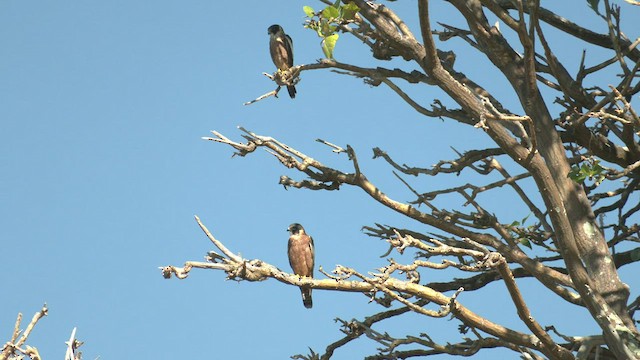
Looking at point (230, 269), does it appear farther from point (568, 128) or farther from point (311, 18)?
point (568, 128)

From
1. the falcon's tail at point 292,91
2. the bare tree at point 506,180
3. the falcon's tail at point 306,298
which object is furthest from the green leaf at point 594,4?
the falcon's tail at point 292,91

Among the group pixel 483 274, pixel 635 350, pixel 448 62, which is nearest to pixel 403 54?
pixel 448 62

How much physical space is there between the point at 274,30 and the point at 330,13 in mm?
7776

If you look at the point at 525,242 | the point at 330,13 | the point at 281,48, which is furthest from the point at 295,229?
the point at 330,13

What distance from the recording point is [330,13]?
7.84 metres

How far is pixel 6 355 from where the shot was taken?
5.62m

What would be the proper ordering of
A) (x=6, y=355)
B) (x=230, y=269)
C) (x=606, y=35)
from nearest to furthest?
(x=6, y=355) < (x=230, y=269) < (x=606, y=35)

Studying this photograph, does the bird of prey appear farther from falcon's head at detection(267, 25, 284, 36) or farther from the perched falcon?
falcon's head at detection(267, 25, 284, 36)

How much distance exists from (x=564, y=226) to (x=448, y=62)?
7.07 ft

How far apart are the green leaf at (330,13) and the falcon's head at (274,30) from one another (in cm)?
747

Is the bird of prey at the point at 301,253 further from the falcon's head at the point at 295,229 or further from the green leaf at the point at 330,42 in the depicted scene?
the green leaf at the point at 330,42

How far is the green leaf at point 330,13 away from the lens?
7809 mm

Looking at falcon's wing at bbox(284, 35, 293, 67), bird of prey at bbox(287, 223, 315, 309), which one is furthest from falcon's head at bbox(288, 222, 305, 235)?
falcon's wing at bbox(284, 35, 293, 67)

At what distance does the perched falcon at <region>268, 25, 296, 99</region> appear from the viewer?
49.9ft
